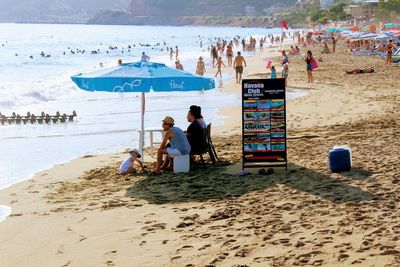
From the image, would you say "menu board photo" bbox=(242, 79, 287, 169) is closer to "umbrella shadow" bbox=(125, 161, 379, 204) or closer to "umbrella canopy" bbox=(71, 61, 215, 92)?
"umbrella shadow" bbox=(125, 161, 379, 204)

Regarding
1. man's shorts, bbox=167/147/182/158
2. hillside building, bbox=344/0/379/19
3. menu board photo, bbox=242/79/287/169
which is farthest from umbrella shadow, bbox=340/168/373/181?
hillside building, bbox=344/0/379/19

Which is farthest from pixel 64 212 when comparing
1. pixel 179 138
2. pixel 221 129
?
pixel 221 129

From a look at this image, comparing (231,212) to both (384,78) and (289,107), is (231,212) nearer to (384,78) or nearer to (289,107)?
(289,107)

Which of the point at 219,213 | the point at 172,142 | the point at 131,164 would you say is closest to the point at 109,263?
the point at 219,213

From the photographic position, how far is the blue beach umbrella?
28.1ft

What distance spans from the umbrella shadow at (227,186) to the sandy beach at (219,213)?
0.04 feet

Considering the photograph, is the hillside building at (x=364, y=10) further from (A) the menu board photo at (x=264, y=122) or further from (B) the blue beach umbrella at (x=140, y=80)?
(A) the menu board photo at (x=264, y=122)

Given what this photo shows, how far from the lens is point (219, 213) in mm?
6336

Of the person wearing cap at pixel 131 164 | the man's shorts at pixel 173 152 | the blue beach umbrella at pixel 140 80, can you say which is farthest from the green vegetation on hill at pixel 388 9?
the man's shorts at pixel 173 152

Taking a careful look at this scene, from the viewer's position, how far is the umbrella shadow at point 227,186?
672 centimetres

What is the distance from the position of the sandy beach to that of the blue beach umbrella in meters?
1.23

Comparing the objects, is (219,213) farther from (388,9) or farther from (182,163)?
(388,9)

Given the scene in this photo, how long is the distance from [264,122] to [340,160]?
1.19m

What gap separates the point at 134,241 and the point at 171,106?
12837 mm
